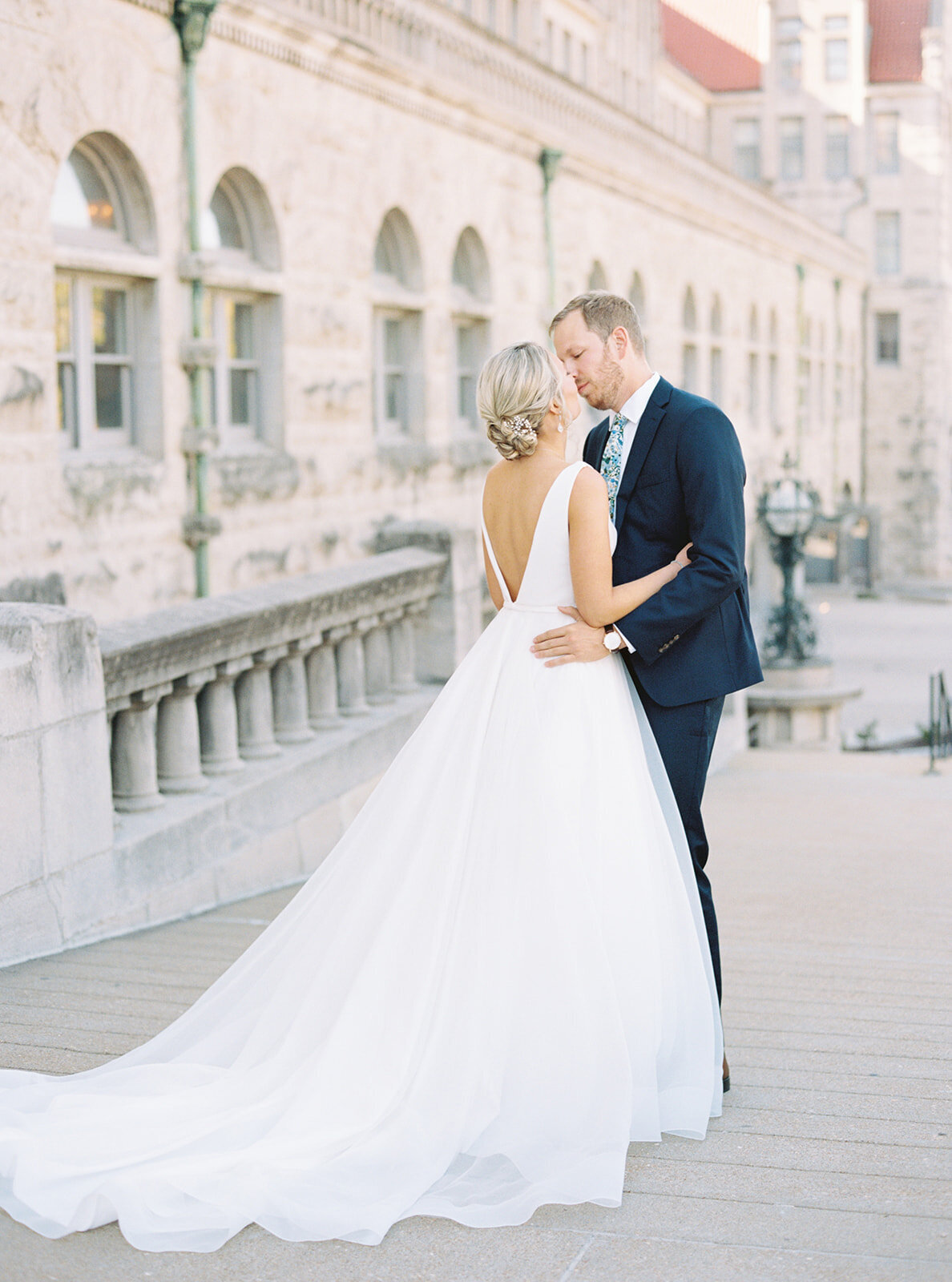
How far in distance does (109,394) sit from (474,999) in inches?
317

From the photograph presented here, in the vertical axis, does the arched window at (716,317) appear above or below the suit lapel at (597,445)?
above

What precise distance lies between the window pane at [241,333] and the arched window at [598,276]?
30.4 ft

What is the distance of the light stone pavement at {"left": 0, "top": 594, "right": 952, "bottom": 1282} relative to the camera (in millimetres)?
3078

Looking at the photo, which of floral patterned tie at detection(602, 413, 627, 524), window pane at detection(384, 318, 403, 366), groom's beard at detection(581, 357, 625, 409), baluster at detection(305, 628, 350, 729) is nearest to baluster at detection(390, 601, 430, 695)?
baluster at detection(305, 628, 350, 729)

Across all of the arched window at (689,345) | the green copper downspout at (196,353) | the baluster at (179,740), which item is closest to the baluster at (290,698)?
the baluster at (179,740)

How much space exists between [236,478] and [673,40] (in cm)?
4511

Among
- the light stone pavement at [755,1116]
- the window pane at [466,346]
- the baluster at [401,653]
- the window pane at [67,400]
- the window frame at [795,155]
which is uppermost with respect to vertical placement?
the window frame at [795,155]

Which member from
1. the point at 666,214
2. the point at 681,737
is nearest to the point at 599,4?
the point at 666,214

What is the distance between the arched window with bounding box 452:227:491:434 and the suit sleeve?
1311 centimetres

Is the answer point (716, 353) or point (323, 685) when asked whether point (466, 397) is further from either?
point (716, 353)

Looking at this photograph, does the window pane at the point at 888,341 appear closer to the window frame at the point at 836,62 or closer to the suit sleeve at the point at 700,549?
the window frame at the point at 836,62

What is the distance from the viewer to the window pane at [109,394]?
10.8 metres

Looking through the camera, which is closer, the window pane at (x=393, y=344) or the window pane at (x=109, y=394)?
the window pane at (x=109, y=394)

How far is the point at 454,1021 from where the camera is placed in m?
3.69
